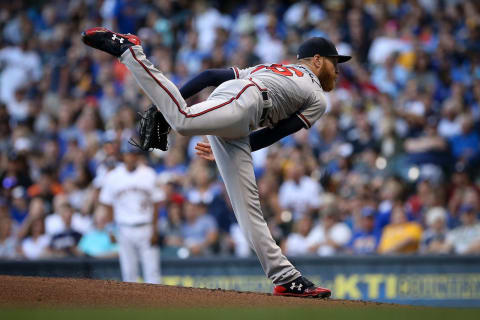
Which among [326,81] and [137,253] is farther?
[137,253]

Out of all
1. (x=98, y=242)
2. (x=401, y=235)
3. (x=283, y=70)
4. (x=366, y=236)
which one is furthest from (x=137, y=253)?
(x=283, y=70)

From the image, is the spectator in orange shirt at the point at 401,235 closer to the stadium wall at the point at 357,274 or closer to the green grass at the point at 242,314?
the stadium wall at the point at 357,274

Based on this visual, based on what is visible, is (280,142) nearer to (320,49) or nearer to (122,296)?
(320,49)

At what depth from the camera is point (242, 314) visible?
4.88 m

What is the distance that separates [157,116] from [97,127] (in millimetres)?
7827

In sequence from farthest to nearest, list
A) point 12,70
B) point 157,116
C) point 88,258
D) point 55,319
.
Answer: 1. point 12,70
2. point 88,258
3. point 157,116
4. point 55,319

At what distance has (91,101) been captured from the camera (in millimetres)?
14297

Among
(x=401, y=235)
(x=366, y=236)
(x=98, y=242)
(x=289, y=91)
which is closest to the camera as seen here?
(x=289, y=91)

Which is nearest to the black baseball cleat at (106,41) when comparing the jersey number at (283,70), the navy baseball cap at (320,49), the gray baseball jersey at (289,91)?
the gray baseball jersey at (289,91)

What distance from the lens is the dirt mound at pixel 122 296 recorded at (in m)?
5.38

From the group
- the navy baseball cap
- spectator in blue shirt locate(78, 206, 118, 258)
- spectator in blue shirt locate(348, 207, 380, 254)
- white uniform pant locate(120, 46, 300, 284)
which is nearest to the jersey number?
the navy baseball cap

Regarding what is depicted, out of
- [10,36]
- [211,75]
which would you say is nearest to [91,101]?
[10,36]

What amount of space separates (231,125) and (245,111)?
0.14m

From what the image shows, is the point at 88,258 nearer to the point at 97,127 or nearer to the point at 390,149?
the point at 97,127
